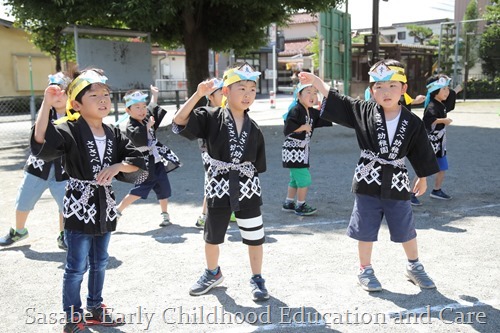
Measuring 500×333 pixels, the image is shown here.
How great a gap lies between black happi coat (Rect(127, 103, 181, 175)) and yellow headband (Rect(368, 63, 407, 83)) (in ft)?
8.66

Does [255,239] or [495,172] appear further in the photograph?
[495,172]

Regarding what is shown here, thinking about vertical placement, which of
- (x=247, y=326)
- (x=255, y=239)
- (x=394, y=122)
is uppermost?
(x=394, y=122)

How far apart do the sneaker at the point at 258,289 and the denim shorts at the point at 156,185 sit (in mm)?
2179

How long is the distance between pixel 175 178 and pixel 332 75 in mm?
10169

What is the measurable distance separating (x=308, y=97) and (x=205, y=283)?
8.97 ft

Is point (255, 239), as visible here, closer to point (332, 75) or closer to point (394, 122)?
point (394, 122)

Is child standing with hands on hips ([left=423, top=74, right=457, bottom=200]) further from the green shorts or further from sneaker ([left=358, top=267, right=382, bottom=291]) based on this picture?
sneaker ([left=358, top=267, right=382, bottom=291])

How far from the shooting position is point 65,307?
10.5ft

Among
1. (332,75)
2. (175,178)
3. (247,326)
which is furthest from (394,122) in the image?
(332,75)

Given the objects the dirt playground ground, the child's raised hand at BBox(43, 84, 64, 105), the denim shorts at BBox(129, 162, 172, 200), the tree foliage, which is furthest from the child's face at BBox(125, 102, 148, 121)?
the tree foliage

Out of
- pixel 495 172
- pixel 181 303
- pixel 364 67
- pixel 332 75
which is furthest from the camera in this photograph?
pixel 364 67

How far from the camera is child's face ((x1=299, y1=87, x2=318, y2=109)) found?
564 cm

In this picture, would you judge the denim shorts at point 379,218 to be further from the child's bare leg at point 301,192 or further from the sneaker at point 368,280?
the child's bare leg at point 301,192

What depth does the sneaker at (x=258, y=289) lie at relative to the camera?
363cm
